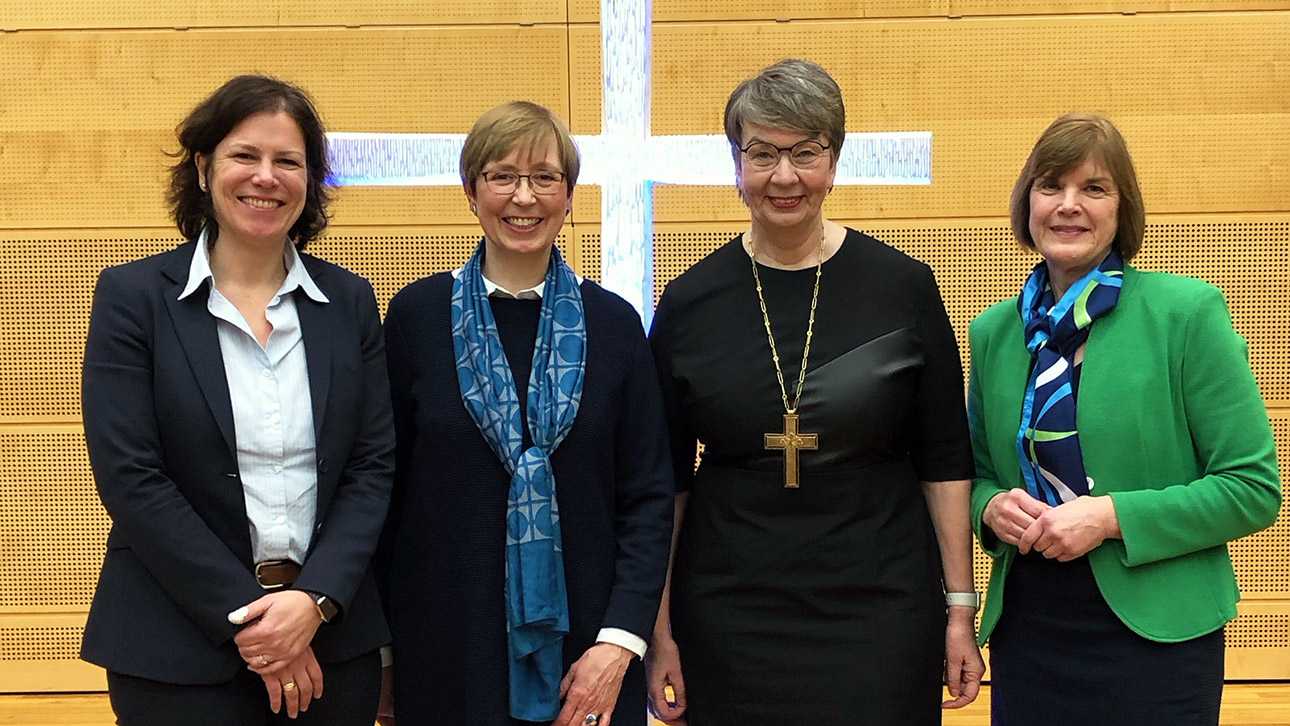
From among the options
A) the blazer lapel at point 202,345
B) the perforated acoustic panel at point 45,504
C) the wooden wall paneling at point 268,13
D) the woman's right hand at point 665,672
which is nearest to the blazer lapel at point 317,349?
the blazer lapel at point 202,345

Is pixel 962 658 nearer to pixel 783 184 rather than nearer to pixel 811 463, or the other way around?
pixel 811 463

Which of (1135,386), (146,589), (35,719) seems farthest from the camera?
(35,719)

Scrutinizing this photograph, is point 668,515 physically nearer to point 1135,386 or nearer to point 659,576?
point 659,576

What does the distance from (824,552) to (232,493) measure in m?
0.94

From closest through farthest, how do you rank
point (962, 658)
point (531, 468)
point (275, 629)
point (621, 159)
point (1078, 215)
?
point (275, 629), point (531, 468), point (1078, 215), point (962, 658), point (621, 159)

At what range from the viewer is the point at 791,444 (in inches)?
71.1

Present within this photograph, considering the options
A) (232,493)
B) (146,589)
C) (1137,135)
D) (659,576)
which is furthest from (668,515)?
(1137,135)

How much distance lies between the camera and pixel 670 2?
368cm

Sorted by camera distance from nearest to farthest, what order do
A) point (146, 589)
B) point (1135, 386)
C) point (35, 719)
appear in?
1. point (146, 589)
2. point (1135, 386)
3. point (35, 719)

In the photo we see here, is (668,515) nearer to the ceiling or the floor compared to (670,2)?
nearer to the floor

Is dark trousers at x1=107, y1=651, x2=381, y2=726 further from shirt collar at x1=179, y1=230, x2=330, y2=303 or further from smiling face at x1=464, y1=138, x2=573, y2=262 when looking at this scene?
smiling face at x1=464, y1=138, x2=573, y2=262

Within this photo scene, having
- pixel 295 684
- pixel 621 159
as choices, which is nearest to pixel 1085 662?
pixel 295 684

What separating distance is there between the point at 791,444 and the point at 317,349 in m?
0.77

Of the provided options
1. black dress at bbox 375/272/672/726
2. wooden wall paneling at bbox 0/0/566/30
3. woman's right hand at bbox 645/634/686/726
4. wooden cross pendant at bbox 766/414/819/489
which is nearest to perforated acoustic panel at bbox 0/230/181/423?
wooden wall paneling at bbox 0/0/566/30
